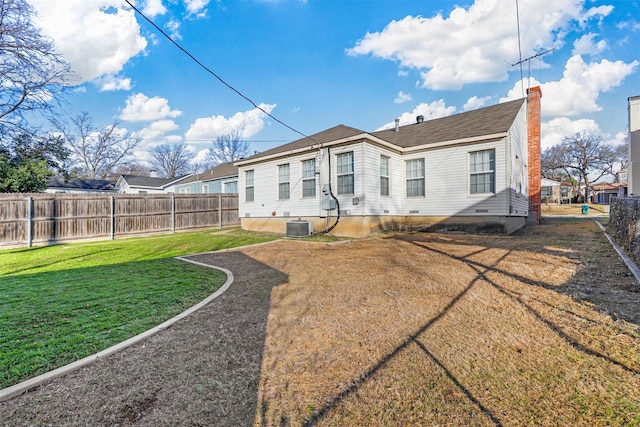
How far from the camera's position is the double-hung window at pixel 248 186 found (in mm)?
15914

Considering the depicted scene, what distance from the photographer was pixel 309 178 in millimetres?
13203

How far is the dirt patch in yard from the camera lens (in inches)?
80.1

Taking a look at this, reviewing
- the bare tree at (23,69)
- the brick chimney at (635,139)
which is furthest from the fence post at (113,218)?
the brick chimney at (635,139)

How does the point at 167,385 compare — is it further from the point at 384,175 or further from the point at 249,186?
the point at 249,186

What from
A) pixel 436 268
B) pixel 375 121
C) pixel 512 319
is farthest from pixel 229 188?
pixel 512 319

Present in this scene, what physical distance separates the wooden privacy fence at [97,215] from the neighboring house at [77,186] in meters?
19.7

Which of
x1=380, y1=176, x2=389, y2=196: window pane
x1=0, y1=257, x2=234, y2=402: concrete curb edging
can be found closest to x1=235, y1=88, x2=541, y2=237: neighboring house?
x1=380, y1=176, x2=389, y2=196: window pane

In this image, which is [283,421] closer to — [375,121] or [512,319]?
[512,319]

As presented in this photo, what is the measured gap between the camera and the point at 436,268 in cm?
595

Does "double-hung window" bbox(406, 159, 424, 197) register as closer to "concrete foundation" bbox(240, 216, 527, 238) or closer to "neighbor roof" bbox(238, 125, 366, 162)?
"concrete foundation" bbox(240, 216, 527, 238)

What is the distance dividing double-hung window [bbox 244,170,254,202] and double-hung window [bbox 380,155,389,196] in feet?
23.4

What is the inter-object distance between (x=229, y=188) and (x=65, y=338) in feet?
73.8

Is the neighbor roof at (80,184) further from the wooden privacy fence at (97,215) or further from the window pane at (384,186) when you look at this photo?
the window pane at (384,186)

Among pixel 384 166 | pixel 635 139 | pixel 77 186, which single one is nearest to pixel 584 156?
pixel 635 139
